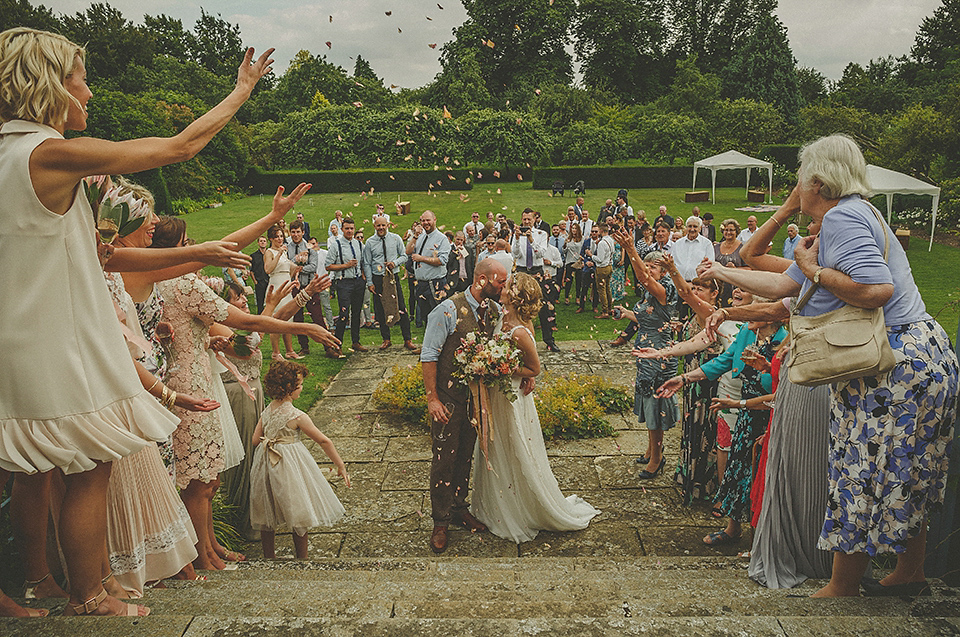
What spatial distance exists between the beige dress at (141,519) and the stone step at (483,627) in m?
0.69

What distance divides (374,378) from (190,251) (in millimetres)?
6707

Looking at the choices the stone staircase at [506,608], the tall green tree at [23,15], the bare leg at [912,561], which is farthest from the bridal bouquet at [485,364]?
the tall green tree at [23,15]

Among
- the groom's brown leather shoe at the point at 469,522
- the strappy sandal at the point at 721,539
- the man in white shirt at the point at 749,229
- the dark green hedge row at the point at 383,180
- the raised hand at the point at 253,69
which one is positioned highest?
the dark green hedge row at the point at 383,180

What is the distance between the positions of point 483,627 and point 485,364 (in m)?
2.45

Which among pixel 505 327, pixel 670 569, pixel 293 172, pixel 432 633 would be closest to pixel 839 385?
pixel 670 569

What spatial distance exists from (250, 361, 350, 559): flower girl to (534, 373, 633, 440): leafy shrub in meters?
3.08

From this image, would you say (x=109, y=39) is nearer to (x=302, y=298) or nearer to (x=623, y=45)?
(x=623, y=45)

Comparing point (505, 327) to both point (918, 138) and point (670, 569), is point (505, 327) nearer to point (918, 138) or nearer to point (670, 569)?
point (670, 569)

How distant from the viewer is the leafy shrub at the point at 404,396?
24.4ft

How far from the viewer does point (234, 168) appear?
3681 cm

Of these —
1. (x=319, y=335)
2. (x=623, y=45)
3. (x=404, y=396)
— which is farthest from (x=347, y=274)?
(x=623, y=45)

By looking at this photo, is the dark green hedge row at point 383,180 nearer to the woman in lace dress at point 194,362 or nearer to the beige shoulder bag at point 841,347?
the woman in lace dress at point 194,362

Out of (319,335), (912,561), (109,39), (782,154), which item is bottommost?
(912,561)

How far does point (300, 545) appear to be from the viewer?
14.2 feet
